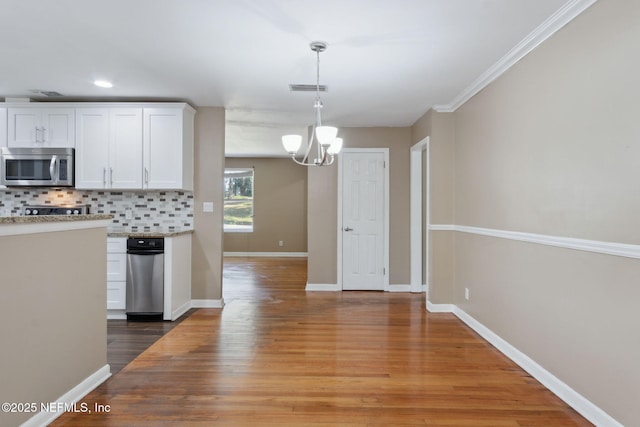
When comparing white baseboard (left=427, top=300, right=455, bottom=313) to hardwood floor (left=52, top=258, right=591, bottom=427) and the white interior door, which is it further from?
the white interior door

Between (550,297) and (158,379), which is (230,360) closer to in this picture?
(158,379)

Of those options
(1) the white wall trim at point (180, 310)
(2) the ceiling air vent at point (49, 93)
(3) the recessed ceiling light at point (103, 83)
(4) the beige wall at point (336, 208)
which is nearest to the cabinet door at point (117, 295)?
(1) the white wall trim at point (180, 310)

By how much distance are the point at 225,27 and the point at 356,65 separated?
1170 mm

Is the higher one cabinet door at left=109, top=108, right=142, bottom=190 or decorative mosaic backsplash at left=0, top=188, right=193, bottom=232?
cabinet door at left=109, top=108, right=142, bottom=190

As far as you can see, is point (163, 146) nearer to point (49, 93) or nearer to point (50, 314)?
point (49, 93)

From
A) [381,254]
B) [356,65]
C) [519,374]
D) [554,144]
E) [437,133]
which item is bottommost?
[519,374]

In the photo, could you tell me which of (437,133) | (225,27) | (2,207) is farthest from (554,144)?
(2,207)

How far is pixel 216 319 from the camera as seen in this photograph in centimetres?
406

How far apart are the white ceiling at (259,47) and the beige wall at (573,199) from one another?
15.1 inches

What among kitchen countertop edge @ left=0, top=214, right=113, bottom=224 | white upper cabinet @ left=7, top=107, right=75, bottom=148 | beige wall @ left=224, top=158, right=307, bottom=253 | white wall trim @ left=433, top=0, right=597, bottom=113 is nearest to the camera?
kitchen countertop edge @ left=0, top=214, right=113, bottom=224

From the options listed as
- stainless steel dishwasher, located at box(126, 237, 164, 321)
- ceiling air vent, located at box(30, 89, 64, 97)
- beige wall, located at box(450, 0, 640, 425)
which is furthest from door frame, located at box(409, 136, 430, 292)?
ceiling air vent, located at box(30, 89, 64, 97)

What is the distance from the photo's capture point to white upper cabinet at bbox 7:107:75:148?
4207 mm

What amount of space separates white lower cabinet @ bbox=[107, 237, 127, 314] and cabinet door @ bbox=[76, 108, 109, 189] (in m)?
0.76

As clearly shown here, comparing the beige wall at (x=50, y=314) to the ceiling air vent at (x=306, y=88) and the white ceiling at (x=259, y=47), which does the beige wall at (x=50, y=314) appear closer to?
the white ceiling at (x=259, y=47)
